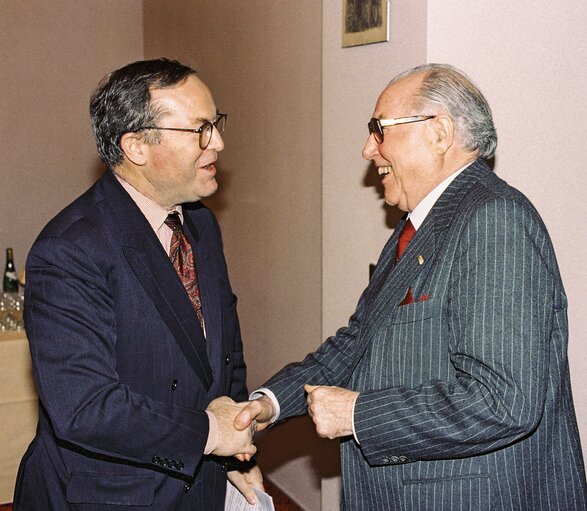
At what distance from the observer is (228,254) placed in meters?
4.71

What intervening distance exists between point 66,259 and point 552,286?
117 cm

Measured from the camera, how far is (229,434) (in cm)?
219

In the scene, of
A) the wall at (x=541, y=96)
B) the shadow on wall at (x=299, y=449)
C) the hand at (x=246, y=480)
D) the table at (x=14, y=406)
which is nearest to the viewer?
the hand at (x=246, y=480)

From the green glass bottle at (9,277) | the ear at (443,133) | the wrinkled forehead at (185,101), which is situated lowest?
the green glass bottle at (9,277)

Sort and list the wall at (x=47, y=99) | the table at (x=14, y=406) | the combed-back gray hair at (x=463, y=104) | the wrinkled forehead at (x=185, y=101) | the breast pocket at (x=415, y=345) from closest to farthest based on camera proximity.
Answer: the breast pocket at (x=415, y=345) < the combed-back gray hair at (x=463, y=104) < the wrinkled forehead at (x=185, y=101) < the table at (x=14, y=406) < the wall at (x=47, y=99)

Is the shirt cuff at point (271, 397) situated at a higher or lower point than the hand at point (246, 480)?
higher

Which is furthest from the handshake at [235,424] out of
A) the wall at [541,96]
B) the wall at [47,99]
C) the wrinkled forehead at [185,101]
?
the wall at [47,99]

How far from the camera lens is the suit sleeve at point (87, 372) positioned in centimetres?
194

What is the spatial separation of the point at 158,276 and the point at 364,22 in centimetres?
135

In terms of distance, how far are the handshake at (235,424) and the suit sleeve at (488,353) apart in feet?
1.52

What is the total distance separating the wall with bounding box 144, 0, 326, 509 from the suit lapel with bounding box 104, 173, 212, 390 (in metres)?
1.58

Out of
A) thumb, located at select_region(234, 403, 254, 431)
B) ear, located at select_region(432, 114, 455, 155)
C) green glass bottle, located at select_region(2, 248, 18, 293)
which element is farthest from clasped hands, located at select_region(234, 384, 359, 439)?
green glass bottle, located at select_region(2, 248, 18, 293)

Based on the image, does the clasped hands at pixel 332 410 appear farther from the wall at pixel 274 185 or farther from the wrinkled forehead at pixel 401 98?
the wall at pixel 274 185

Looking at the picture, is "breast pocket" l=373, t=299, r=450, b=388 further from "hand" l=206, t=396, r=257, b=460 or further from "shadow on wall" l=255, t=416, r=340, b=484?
"shadow on wall" l=255, t=416, r=340, b=484
